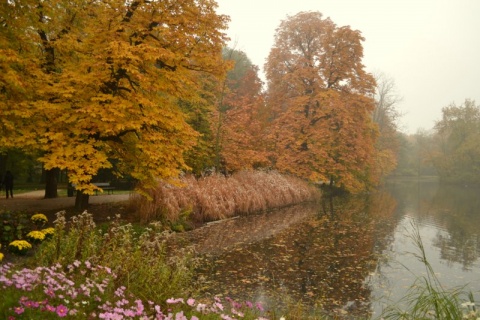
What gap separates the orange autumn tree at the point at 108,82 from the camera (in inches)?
394

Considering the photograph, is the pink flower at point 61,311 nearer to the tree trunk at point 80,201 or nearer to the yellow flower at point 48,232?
the yellow flower at point 48,232

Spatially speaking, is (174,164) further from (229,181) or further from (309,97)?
(309,97)

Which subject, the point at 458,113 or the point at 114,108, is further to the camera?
the point at 458,113

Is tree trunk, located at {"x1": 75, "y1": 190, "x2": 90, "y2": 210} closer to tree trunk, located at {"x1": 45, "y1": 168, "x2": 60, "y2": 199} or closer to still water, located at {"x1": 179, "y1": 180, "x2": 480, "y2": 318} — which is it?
tree trunk, located at {"x1": 45, "y1": 168, "x2": 60, "y2": 199}

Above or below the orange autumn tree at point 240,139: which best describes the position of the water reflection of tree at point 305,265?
below

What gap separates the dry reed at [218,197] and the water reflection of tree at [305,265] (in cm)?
128

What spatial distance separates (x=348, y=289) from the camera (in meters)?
8.23

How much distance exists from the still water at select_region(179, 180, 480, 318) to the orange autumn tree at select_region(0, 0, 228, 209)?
146 inches

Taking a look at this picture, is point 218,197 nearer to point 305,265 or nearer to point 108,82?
point 305,265

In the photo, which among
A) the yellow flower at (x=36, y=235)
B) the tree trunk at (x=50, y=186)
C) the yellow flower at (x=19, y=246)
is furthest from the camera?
the tree trunk at (x=50, y=186)

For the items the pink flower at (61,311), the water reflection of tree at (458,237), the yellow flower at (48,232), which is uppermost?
the pink flower at (61,311)

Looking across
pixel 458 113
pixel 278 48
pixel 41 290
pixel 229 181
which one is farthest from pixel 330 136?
pixel 458 113

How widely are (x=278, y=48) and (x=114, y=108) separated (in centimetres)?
2138

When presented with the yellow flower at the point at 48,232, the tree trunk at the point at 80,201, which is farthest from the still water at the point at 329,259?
the tree trunk at the point at 80,201
